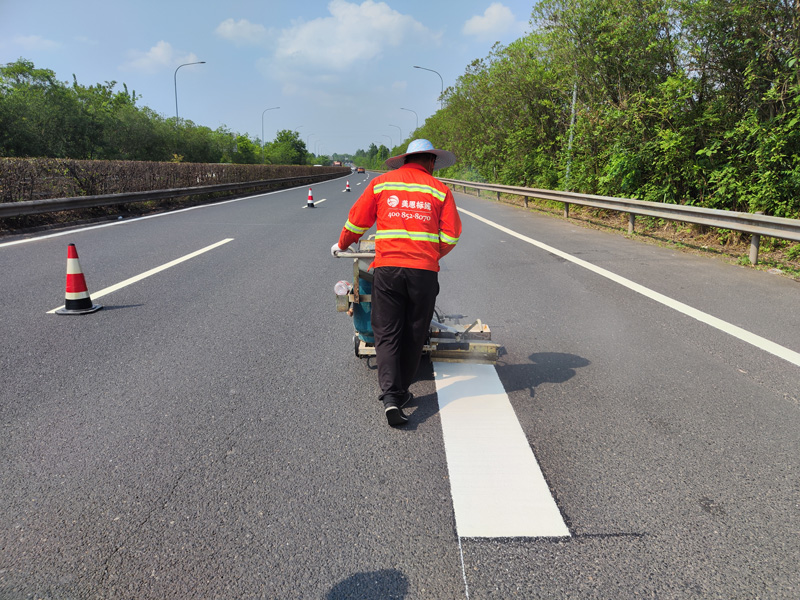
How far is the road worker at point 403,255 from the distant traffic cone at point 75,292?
137 inches

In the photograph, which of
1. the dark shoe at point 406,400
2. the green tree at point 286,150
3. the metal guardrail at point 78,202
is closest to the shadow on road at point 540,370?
the dark shoe at point 406,400

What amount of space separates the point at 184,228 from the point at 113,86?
68552mm

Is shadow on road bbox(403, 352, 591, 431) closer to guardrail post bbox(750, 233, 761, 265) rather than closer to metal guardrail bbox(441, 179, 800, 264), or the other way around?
metal guardrail bbox(441, 179, 800, 264)

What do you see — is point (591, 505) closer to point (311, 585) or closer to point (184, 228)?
A: point (311, 585)

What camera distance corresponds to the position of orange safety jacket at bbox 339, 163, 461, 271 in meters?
3.41

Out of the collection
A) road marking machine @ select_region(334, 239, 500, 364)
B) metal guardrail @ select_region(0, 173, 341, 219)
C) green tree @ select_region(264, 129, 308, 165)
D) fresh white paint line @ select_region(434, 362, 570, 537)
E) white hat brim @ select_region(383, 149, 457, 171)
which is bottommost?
fresh white paint line @ select_region(434, 362, 570, 537)

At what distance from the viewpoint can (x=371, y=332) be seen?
4047 mm

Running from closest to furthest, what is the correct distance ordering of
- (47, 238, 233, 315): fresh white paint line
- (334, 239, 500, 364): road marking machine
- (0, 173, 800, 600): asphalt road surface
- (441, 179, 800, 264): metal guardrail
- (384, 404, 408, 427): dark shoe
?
1. (0, 173, 800, 600): asphalt road surface
2. (384, 404, 408, 427): dark shoe
3. (334, 239, 500, 364): road marking machine
4. (47, 238, 233, 315): fresh white paint line
5. (441, 179, 800, 264): metal guardrail

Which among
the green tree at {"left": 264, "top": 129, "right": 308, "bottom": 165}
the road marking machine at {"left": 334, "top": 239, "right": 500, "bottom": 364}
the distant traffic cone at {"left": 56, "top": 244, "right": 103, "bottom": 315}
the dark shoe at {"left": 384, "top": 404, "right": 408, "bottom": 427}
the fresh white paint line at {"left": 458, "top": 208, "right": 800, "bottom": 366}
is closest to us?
the dark shoe at {"left": 384, "top": 404, "right": 408, "bottom": 427}

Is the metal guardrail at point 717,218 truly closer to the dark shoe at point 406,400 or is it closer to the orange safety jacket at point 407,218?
the orange safety jacket at point 407,218

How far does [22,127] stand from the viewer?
34781 mm

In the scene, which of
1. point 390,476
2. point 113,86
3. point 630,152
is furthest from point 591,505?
point 113,86

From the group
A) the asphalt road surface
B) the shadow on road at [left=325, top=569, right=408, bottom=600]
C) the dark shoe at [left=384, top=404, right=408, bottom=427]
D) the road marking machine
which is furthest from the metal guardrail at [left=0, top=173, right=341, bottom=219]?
the shadow on road at [left=325, top=569, right=408, bottom=600]

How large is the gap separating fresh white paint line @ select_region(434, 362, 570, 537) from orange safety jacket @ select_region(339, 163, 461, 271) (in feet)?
3.20
